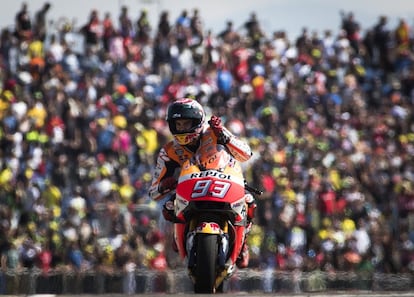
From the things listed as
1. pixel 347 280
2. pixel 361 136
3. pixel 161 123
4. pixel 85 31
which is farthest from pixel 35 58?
pixel 347 280

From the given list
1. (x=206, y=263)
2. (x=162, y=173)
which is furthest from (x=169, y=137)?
(x=206, y=263)

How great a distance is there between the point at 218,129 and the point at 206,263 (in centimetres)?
138

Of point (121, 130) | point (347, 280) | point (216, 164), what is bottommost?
point (347, 280)

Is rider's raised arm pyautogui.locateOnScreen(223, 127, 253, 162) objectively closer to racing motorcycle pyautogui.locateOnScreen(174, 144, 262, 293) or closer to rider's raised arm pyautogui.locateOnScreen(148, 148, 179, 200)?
racing motorcycle pyautogui.locateOnScreen(174, 144, 262, 293)

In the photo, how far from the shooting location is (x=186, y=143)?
10.6m

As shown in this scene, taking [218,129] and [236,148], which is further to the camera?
[236,148]

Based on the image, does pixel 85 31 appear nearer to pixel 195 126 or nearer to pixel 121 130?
pixel 121 130

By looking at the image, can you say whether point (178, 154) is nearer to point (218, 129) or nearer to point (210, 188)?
point (218, 129)

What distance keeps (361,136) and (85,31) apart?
231 inches

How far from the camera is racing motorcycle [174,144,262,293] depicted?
9750 mm

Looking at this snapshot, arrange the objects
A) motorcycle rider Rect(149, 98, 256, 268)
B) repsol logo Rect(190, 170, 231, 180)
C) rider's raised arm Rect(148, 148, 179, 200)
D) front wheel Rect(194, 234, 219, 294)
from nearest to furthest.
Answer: front wheel Rect(194, 234, 219, 294)
repsol logo Rect(190, 170, 231, 180)
motorcycle rider Rect(149, 98, 256, 268)
rider's raised arm Rect(148, 148, 179, 200)

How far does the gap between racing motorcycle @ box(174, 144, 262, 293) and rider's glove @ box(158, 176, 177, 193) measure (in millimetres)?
563

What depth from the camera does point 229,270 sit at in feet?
33.3

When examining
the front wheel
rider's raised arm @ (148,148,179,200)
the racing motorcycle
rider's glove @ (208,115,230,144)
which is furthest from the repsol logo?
rider's raised arm @ (148,148,179,200)
